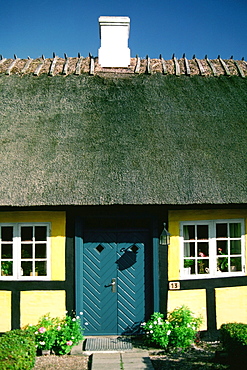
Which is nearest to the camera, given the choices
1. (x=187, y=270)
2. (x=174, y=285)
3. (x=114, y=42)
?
(x=174, y=285)

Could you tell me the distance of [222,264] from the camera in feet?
29.0

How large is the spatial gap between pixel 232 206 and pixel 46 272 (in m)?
4.10

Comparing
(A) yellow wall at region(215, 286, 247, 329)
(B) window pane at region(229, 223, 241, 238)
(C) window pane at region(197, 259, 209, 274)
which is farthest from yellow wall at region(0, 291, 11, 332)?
(B) window pane at region(229, 223, 241, 238)

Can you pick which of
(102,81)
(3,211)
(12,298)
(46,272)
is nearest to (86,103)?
(102,81)

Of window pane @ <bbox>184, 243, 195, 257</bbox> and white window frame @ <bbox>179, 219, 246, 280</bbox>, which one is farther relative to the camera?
window pane @ <bbox>184, 243, 195, 257</bbox>

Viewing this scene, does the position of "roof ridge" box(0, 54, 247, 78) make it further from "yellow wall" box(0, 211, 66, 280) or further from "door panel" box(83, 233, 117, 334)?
"door panel" box(83, 233, 117, 334)

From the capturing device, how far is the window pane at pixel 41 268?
853 centimetres

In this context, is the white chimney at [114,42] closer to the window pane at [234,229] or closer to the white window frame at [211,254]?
the white window frame at [211,254]

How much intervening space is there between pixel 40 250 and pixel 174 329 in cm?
312

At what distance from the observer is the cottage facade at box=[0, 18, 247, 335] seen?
8109 millimetres

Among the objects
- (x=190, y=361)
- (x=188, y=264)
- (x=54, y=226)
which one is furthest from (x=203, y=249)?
(x=54, y=226)

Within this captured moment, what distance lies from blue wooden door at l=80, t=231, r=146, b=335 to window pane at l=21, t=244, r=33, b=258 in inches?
44.0

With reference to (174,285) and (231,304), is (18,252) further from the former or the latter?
(231,304)

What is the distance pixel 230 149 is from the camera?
888cm
